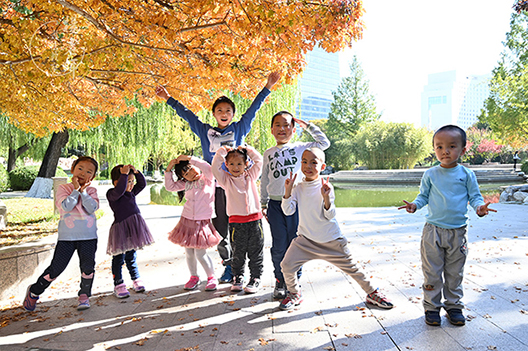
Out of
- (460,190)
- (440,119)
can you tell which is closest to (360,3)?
(460,190)

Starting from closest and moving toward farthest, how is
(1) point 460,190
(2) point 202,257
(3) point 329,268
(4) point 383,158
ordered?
1. (1) point 460,190
2. (2) point 202,257
3. (3) point 329,268
4. (4) point 383,158

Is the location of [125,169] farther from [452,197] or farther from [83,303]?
[452,197]

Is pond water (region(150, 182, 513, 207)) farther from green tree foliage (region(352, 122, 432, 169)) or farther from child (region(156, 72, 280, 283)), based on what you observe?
green tree foliage (region(352, 122, 432, 169))

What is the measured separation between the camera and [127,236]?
362cm

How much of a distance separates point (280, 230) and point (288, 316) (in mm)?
728

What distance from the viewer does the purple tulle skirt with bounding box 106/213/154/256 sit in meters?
3.57

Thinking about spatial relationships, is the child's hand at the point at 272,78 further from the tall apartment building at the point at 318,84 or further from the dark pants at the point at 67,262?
the tall apartment building at the point at 318,84

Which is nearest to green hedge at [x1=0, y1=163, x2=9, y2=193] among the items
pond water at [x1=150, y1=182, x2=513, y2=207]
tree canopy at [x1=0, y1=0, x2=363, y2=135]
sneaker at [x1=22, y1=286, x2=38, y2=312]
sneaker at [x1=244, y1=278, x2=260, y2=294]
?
pond water at [x1=150, y1=182, x2=513, y2=207]

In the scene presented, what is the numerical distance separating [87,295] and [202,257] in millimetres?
1086

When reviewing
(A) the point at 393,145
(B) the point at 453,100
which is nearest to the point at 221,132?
(A) the point at 393,145

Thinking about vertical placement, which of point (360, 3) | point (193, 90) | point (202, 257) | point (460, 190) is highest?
point (360, 3)

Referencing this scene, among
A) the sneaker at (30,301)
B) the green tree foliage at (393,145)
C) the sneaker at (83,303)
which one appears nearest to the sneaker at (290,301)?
the sneaker at (83,303)

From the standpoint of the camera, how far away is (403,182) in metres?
23.2

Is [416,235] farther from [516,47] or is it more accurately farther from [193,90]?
[516,47]
